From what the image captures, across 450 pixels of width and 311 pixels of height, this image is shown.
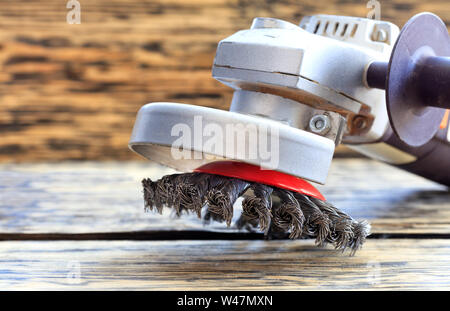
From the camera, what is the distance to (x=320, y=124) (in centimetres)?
69

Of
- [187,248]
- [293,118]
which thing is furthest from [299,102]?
[187,248]

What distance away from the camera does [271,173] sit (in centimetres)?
61

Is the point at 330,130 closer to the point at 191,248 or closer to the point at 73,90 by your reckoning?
the point at 191,248

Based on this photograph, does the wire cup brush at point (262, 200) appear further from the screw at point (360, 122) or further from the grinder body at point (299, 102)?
the screw at point (360, 122)

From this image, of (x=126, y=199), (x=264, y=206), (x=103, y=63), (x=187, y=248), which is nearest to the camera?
(x=264, y=206)

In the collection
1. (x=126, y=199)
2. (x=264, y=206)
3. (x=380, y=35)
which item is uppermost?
(x=380, y=35)

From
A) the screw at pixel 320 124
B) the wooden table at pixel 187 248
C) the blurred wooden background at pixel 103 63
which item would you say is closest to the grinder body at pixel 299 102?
the screw at pixel 320 124

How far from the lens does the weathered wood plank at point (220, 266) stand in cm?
56

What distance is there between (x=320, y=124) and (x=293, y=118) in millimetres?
37

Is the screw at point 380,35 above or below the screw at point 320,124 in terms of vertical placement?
above

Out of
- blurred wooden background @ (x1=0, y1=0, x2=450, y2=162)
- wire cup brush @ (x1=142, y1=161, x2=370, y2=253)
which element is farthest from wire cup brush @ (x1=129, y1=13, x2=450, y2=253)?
blurred wooden background @ (x1=0, y1=0, x2=450, y2=162)

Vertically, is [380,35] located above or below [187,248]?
above

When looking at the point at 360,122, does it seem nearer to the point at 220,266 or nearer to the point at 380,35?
the point at 380,35
